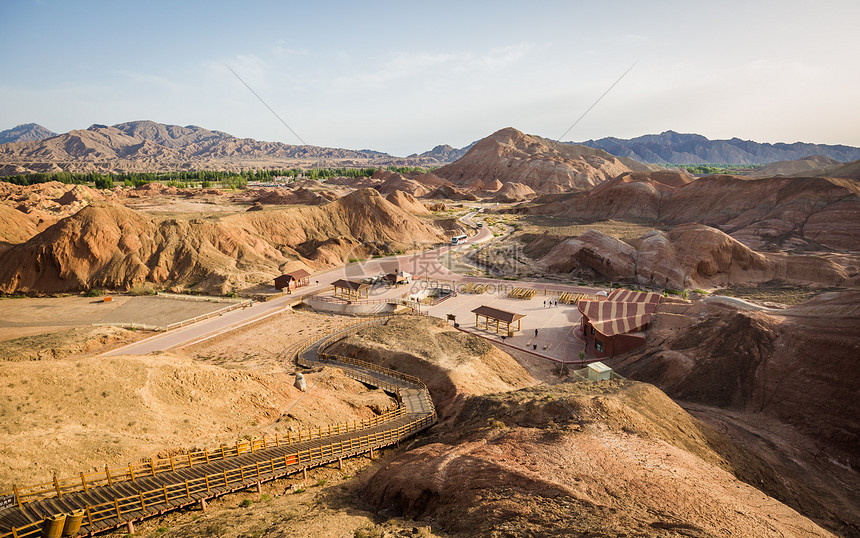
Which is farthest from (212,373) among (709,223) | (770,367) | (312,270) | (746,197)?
(746,197)

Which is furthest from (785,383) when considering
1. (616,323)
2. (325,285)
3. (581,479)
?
(325,285)

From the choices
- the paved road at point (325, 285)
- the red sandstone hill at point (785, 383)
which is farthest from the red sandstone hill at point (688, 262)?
the red sandstone hill at point (785, 383)

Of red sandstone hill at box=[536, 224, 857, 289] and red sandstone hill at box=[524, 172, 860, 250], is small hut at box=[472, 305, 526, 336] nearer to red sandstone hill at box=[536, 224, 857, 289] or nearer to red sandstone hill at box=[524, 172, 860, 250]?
red sandstone hill at box=[536, 224, 857, 289]

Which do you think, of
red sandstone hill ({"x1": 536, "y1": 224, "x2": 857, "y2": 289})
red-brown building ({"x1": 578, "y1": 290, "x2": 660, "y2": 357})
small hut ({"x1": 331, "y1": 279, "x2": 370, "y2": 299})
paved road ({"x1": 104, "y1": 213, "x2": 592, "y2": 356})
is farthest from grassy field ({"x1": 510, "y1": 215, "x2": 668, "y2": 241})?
small hut ({"x1": 331, "y1": 279, "x2": 370, "y2": 299})

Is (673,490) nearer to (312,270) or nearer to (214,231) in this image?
(312,270)

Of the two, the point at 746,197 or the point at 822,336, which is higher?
the point at 746,197

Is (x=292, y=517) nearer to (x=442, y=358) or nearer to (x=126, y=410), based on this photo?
(x=126, y=410)

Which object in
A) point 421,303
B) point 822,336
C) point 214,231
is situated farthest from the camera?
point 214,231
